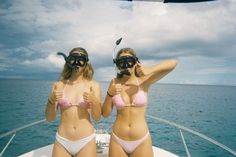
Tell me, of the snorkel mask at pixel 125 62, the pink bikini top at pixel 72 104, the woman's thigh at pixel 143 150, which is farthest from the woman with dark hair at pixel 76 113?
the woman's thigh at pixel 143 150

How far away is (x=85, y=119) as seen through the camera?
3.13 m

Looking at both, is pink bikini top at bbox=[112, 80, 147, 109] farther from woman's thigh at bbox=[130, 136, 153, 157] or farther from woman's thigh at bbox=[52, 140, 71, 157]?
woman's thigh at bbox=[52, 140, 71, 157]

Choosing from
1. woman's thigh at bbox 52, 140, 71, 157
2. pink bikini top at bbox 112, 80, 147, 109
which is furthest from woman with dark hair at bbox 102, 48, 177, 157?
woman's thigh at bbox 52, 140, 71, 157

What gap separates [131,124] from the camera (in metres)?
3.07

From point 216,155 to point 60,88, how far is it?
53.1 ft

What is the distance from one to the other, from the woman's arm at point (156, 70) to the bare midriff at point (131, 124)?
0.39m

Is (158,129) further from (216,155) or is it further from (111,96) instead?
(111,96)

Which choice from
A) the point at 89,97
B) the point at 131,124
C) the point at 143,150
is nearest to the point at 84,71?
the point at 89,97

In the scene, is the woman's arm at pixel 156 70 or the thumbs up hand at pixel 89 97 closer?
the thumbs up hand at pixel 89 97

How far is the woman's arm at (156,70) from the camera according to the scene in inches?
124

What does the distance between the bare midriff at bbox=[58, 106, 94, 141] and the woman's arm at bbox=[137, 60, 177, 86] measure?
88 centimetres

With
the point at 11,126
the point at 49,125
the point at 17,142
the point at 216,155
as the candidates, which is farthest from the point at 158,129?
the point at 11,126

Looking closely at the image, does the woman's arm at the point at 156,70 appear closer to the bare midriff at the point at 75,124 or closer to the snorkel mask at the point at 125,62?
the snorkel mask at the point at 125,62

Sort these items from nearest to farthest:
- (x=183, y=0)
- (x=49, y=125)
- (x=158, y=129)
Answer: (x=183, y=0)
(x=49, y=125)
(x=158, y=129)
